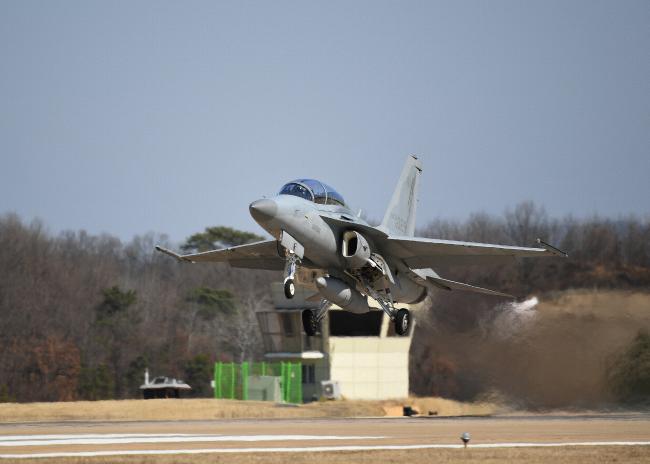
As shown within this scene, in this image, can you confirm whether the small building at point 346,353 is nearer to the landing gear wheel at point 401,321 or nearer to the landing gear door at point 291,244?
the landing gear wheel at point 401,321

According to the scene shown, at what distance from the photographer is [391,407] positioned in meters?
47.1

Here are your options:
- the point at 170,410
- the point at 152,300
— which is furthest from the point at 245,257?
the point at 152,300

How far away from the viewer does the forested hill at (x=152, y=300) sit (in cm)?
3791

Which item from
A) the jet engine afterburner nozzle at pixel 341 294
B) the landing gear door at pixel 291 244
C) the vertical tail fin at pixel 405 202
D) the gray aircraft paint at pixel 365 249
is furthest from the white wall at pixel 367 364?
the landing gear door at pixel 291 244

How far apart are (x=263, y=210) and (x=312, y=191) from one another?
2322 mm

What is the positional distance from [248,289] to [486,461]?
8376 centimetres

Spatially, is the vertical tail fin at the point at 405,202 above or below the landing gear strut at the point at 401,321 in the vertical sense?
above

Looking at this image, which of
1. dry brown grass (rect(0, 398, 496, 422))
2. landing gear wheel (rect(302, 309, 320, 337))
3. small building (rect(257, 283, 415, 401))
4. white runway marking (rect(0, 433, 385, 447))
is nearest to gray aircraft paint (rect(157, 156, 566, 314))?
landing gear wheel (rect(302, 309, 320, 337))

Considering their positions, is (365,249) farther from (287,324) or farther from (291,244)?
(287,324)

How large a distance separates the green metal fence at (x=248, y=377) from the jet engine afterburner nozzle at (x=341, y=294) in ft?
72.5

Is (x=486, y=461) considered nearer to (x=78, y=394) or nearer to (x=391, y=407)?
(x=391, y=407)

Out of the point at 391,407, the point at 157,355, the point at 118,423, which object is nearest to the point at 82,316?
the point at 157,355

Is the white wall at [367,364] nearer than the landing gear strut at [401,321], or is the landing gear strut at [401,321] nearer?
the landing gear strut at [401,321]

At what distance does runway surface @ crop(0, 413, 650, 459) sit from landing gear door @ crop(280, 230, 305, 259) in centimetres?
433
